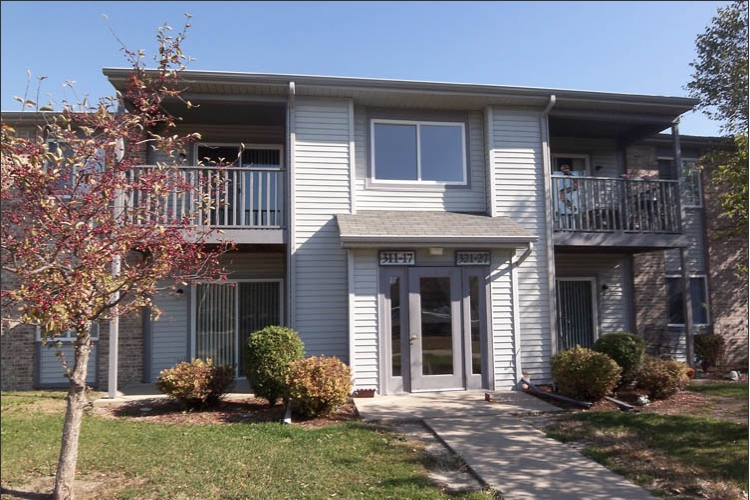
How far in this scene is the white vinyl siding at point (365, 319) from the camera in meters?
9.77

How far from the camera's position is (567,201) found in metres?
11.7

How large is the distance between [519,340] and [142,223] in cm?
785

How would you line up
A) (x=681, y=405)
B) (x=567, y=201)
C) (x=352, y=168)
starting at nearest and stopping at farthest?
(x=681, y=405) → (x=352, y=168) → (x=567, y=201)

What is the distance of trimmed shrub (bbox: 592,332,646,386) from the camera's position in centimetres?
970

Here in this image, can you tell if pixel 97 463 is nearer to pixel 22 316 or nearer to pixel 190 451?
pixel 190 451

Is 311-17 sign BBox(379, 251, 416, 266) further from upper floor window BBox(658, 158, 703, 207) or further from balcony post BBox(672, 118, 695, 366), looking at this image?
upper floor window BBox(658, 158, 703, 207)

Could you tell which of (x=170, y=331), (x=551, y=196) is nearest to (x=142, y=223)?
(x=170, y=331)

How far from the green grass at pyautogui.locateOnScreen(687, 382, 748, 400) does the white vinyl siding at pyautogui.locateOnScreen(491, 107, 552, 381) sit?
3054 mm

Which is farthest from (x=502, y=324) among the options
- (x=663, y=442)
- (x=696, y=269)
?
(x=696, y=269)

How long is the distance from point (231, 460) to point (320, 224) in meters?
5.55

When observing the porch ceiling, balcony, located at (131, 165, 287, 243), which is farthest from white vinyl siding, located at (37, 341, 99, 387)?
the porch ceiling

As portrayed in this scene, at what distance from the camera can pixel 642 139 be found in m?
12.9

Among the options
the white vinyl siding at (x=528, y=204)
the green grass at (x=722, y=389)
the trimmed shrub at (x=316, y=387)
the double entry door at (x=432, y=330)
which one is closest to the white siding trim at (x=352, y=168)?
the double entry door at (x=432, y=330)

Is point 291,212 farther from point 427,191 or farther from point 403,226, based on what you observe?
point 427,191
